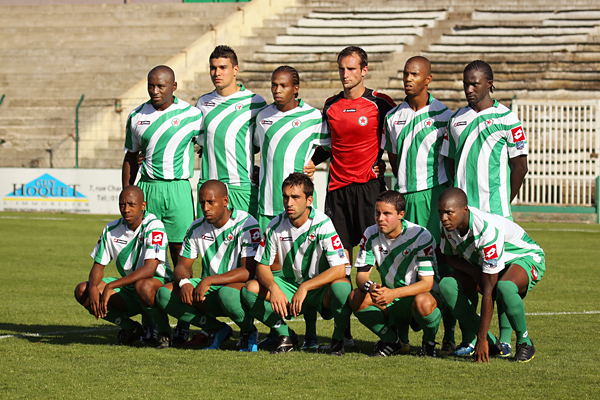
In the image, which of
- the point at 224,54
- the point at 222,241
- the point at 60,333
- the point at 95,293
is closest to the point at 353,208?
the point at 222,241

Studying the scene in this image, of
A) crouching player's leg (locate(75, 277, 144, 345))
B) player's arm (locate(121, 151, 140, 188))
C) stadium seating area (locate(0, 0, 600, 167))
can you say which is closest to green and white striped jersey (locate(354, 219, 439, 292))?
crouching player's leg (locate(75, 277, 144, 345))

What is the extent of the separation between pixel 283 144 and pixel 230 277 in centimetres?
114

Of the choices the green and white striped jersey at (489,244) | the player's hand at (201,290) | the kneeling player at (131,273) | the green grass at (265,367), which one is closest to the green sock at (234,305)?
the player's hand at (201,290)

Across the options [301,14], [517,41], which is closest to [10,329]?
[517,41]

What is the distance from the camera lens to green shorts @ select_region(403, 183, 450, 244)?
224 inches

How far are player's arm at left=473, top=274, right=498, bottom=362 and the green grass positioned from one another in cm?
8

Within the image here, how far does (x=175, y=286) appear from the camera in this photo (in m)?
5.54

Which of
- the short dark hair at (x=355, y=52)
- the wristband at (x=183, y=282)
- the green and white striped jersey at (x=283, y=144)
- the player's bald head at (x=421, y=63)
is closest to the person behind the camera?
the wristband at (x=183, y=282)

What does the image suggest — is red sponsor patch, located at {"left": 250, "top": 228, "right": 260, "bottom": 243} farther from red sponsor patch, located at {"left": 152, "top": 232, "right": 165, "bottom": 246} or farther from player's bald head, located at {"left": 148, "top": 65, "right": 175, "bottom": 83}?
player's bald head, located at {"left": 148, "top": 65, "right": 175, "bottom": 83}

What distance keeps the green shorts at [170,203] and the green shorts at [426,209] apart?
5.94 feet

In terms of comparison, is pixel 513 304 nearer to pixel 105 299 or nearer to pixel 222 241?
pixel 222 241

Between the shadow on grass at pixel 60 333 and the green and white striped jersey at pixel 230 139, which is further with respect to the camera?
the green and white striped jersey at pixel 230 139

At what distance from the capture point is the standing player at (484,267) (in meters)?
4.92

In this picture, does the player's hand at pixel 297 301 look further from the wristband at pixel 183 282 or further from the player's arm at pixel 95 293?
the player's arm at pixel 95 293
